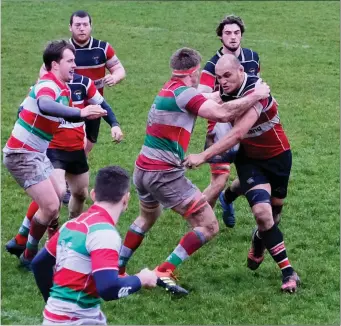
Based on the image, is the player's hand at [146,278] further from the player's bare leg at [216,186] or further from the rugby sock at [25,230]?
the player's bare leg at [216,186]

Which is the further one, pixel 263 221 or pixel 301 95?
pixel 301 95

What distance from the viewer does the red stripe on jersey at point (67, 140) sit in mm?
8992

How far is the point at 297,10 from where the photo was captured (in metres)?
26.7

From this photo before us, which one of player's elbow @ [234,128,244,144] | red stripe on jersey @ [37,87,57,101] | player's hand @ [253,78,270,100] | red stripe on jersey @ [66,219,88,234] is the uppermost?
player's hand @ [253,78,270,100]

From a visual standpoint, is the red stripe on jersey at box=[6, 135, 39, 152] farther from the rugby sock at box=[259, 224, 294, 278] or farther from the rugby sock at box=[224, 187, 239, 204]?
the rugby sock at box=[224, 187, 239, 204]

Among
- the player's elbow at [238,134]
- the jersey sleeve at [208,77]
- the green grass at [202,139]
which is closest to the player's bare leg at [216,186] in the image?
the green grass at [202,139]

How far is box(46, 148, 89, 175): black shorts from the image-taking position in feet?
29.2

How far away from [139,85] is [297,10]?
10.7 m

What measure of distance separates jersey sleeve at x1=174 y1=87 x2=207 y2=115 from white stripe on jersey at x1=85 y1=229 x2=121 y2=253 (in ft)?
8.36

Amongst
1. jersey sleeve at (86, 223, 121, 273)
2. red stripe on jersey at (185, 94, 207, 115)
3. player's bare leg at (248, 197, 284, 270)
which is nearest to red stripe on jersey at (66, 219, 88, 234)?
jersey sleeve at (86, 223, 121, 273)

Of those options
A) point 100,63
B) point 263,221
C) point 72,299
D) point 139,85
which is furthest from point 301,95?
point 72,299

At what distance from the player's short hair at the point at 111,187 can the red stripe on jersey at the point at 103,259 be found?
0.40m

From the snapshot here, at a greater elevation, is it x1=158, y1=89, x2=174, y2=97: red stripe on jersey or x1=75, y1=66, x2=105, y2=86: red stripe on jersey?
x1=158, y1=89, x2=174, y2=97: red stripe on jersey

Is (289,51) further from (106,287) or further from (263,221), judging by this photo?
(106,287)
